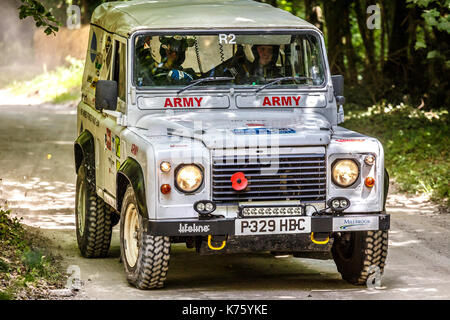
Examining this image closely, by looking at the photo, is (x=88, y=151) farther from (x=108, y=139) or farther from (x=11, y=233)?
(x=11, y=233)

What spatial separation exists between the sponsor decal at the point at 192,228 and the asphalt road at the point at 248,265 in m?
0.54

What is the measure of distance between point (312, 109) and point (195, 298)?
2.18 m

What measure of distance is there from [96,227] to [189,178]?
240 centimetres

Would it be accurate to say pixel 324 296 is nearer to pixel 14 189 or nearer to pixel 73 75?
pixel 14 189

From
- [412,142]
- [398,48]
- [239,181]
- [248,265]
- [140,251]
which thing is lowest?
[412,142]

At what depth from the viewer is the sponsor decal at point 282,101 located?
8.17m

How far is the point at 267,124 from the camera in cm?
775

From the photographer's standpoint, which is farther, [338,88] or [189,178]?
[338,88]

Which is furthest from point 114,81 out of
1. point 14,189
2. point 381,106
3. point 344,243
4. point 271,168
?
point 381,106

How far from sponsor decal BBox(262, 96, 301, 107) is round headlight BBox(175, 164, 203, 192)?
1434mm

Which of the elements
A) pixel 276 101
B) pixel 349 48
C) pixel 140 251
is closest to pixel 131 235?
pixel 140 251

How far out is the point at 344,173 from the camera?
23.5ft

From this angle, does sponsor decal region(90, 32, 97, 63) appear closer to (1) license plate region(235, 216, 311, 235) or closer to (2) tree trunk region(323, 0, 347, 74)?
(1) license plate region(235, 216, 311, 235)

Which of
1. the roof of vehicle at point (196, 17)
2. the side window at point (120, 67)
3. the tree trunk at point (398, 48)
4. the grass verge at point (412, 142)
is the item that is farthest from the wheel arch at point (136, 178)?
the tree trunk at point (398, 48)
